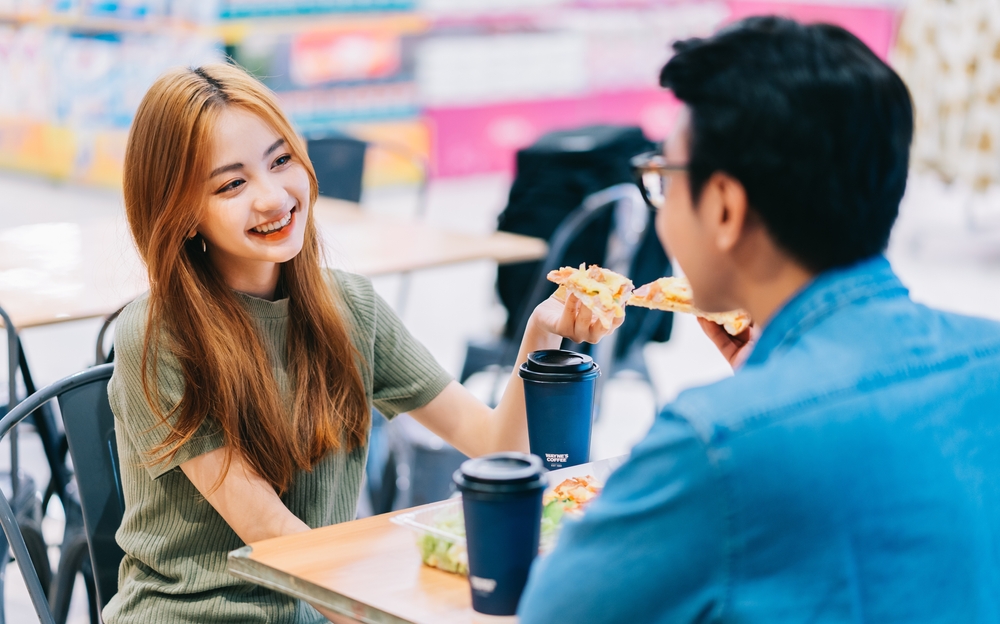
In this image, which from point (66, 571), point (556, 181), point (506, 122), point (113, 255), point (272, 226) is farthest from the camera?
point (506, 122)

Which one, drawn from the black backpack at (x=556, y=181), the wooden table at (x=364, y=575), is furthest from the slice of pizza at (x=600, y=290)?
the black backpack at (x=556, y=181)

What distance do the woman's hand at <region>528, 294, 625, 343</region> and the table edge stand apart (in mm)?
503

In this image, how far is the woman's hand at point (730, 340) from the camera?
1564 mm

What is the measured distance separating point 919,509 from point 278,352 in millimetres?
981

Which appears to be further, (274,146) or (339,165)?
(339,165)

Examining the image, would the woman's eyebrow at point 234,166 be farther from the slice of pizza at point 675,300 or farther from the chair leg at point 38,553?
the chair leg at point 38,553

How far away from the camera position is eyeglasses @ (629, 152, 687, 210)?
1033 millimetres

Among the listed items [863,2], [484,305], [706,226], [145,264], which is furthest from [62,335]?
[863,2]

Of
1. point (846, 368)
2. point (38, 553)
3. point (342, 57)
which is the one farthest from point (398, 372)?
point (342, 57)

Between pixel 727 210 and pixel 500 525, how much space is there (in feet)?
1.18

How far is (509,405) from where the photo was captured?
1705 millimetres

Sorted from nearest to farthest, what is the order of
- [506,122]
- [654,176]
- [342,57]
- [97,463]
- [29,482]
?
[654,176]
[97,463]
[29,482]
[342,57]
[506,122]

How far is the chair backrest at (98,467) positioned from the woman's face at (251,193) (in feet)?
0.98

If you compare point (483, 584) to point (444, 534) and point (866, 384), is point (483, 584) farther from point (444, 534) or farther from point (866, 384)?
point (866, 384)
